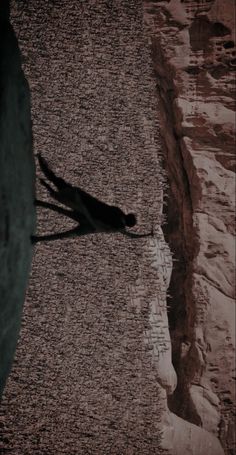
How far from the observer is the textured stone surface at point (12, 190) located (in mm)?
219

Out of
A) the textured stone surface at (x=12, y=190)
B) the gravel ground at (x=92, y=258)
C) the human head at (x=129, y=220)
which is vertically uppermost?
the textured stone surface at (x=12, y=190)

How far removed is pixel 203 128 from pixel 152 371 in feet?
2.40

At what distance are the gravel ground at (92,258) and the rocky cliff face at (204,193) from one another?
0.50 feet

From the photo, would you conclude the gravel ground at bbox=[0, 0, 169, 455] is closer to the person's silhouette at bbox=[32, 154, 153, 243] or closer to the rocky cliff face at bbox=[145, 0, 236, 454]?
the rocky cliff face at bbox=[145, 0, 236, 454]

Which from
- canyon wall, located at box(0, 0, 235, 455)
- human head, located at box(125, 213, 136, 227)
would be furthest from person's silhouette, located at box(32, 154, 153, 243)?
canyon wall, located at box(0, 0, 235, 455)

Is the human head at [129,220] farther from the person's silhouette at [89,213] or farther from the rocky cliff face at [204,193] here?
the rocky cliff face at [204,193]

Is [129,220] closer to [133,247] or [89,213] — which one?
[89,213]

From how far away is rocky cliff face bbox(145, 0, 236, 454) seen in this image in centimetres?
128

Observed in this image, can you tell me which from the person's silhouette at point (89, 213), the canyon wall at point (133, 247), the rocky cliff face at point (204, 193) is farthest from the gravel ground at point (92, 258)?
the person's silhouette at point (89, 213)

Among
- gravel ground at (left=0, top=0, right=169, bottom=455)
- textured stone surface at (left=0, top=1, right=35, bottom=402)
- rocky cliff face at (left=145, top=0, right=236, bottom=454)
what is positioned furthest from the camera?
gravel ground at (left=0, top=0, right=169, bottom=455)

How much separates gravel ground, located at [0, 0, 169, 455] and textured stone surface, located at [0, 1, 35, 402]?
113 cm

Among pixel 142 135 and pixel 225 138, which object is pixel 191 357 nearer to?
pixel 225 138

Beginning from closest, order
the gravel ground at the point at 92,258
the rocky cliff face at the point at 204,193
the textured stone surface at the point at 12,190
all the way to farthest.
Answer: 1. the textured stone surface at the point at 12,190
2. the rocky cliff face at the point at 204,193
3. the gravel ground at the point at 92,258

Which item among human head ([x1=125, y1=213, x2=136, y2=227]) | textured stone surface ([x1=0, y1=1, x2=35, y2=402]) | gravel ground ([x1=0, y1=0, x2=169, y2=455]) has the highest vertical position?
textured stone surface ([x1=0, y1=1, x2=35, y2=402])
